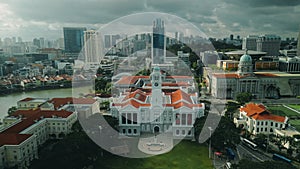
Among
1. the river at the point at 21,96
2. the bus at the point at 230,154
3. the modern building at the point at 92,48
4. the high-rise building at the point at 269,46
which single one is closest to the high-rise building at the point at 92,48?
the modern building at the point at 92,48

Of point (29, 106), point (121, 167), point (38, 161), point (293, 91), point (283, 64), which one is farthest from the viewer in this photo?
point (283, 64)

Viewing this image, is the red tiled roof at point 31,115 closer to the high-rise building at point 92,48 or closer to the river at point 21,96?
the river at point 21,96

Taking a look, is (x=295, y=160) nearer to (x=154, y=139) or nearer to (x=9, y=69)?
(x=154, y=139)

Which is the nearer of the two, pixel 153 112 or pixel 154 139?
pixel 154 139

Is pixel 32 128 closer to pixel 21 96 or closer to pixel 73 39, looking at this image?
pixel 21 96

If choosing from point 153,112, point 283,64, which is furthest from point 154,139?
point 283,64

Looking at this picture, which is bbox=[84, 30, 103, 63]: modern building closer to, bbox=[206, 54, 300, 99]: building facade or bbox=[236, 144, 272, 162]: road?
bbox=[206, 54, 300, 99]: building facade
